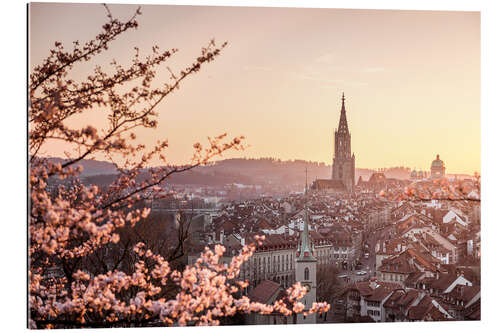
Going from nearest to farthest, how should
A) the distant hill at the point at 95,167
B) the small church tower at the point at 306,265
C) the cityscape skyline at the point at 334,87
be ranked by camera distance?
the distant hill at the point at 95,167
the cityscape skyline at the point at 334,87
the small church tower at the point at 306,265

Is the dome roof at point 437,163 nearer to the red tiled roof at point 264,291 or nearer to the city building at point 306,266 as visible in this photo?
the city building at point 306,266

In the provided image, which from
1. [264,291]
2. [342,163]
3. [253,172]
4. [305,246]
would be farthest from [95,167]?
[342,163]

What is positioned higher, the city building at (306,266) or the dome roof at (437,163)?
the dome roof at (437,163)

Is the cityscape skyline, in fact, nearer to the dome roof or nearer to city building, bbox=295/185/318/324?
the dome roof

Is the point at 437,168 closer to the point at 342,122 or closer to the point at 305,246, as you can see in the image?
the point at 342,122

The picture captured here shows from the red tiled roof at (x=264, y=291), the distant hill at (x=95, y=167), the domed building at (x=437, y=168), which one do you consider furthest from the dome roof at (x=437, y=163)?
the distant hill at (x=95, y=167)

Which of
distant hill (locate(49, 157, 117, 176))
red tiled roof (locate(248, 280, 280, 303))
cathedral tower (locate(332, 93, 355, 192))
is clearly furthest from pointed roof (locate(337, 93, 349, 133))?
distant hill (locate(49, 157, 117, 176))

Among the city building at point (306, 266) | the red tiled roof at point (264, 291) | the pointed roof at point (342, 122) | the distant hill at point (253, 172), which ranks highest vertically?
the pointed roof at point (342, 122)
